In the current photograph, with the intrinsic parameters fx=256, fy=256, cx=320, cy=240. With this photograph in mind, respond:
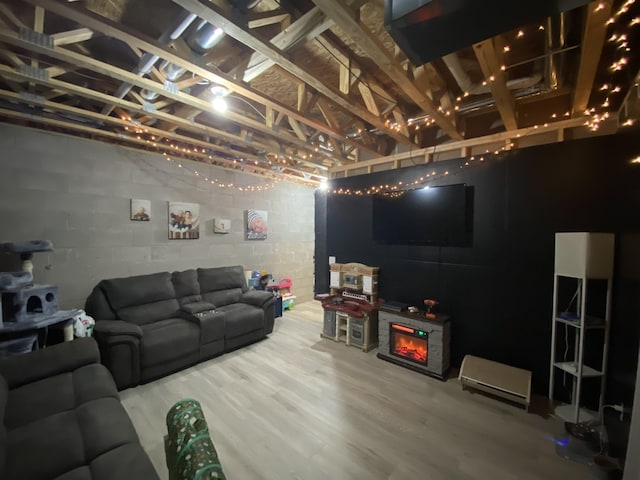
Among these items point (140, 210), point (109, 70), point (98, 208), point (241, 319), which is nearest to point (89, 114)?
point (109, 70)

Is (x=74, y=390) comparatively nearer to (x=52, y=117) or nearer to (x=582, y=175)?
(x=52, y=117)

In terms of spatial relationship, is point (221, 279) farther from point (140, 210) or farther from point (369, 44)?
point (369, 44)

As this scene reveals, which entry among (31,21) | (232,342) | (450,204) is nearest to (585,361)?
(450,204)

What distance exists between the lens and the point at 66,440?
4.70ft

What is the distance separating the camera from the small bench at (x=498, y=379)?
2.44m

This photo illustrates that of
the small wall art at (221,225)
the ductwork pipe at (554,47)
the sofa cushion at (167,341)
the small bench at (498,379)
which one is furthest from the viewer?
the small wall art at (221,225)

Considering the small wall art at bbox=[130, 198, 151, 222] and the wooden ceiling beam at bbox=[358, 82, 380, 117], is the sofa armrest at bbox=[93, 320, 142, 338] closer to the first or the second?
the small wall art at bbox=[130, 198, 151, 222]

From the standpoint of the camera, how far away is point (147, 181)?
3.69m

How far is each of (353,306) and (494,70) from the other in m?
3.04

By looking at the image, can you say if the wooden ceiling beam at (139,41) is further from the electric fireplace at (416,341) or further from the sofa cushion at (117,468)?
the electric fireplace at (416,341)

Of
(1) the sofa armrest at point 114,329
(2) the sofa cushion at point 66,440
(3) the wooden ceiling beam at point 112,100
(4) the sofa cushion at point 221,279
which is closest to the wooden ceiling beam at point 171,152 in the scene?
(3) the wooden ceiling beam at point 112,100

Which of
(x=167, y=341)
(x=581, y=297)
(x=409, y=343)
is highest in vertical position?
(x=581, y=297)

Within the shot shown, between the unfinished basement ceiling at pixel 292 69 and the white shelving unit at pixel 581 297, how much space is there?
1.09 metres

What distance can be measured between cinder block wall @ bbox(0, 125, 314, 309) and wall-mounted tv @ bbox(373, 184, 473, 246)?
2666 mm
